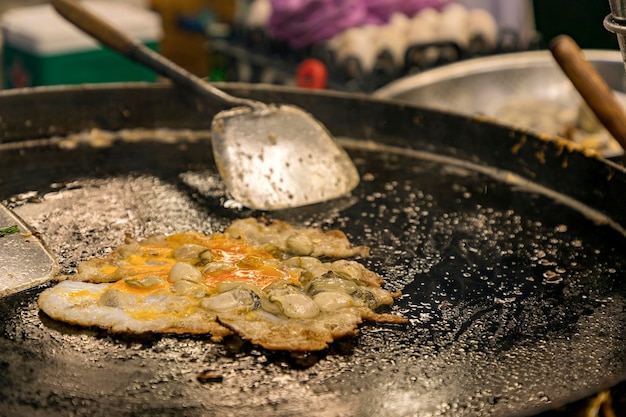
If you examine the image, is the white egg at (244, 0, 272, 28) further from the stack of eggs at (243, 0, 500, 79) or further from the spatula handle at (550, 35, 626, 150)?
the spatula handle at (550, 35, 626, 150)

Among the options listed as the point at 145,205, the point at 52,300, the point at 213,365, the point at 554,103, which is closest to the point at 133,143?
the point at 145,205

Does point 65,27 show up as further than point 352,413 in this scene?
Yes

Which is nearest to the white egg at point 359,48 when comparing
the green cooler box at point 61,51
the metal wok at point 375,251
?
the metal wok at point 375,251

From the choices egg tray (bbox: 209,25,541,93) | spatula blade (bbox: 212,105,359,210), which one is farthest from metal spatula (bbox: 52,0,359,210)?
egg tray (bbox: 209,25,541,93)

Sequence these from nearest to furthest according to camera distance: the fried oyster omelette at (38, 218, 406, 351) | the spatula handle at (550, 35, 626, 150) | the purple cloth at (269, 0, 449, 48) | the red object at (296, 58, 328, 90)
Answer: the fried oyster omelette at (38, 218, 406, 351) → the spatula handle at (550, 35, 626, 150) → the red object at (296, 58, 328, 90) → the purple cloth at (269, 0, 449, 48)

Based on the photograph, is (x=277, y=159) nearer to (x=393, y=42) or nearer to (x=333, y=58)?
(x=333, y=58)

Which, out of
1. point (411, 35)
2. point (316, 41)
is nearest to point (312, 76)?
point (316, 41)

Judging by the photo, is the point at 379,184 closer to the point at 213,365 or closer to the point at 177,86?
the point at 177,86
